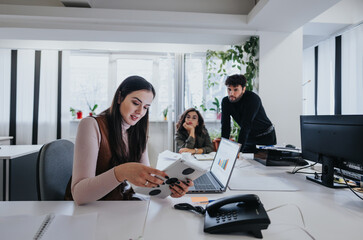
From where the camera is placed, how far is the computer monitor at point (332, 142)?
1099mm

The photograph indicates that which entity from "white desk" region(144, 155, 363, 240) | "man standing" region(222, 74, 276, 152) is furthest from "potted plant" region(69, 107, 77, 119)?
"white desk" region(144, 155, 363, 240)

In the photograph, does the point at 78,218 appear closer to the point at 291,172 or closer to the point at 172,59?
the point at 291,172

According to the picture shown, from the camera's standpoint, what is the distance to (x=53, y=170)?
1.09 m

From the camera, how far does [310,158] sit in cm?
144

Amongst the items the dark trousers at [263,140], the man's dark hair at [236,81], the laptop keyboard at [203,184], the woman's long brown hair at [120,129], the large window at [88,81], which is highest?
the large window at [88,81]

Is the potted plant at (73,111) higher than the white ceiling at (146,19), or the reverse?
the white ceiling at (146,19)

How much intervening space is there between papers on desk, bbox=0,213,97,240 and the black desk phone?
377 mm

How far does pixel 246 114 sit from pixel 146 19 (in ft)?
5.64

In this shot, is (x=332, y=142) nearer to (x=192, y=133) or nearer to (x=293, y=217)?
(x=293, y=217)

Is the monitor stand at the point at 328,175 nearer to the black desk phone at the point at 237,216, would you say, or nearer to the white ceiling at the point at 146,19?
the black desk phone at the point at 237,216

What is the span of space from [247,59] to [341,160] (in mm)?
2491

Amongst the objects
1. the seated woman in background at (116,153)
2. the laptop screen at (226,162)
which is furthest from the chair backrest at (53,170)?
the laptop screen at (226,162)

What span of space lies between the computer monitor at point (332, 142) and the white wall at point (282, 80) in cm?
168

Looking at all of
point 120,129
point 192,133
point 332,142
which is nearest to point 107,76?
point 192,133
